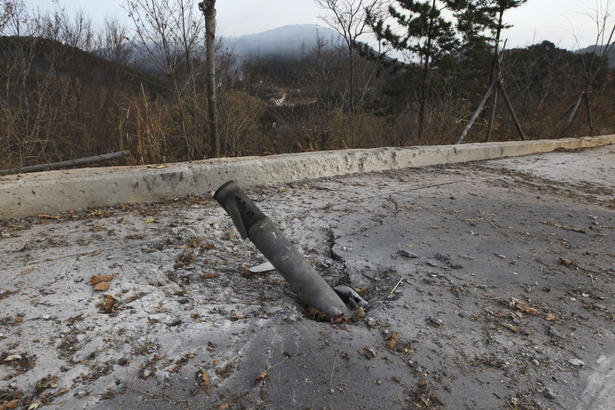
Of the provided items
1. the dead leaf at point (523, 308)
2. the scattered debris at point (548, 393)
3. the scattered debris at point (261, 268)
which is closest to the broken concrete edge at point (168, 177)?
the scattered debris at point (261, 268)

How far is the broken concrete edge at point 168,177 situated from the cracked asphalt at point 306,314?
124mm

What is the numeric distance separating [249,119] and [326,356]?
5.53m

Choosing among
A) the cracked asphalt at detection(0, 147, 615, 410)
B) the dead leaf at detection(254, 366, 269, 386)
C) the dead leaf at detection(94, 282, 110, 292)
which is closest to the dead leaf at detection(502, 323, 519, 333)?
the cracked asphalt at detection(0, 147, 615, 410)

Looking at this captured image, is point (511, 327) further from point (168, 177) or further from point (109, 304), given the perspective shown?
point (168, 177)

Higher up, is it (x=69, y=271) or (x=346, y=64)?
(x=346, y=64)

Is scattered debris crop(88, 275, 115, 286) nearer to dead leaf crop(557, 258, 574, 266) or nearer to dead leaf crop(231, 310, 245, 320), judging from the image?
dead leaf crop(231, 310, 245, 320)

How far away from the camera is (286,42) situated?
2125 centimetres

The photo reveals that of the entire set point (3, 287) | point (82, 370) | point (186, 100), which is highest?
point (186, 100)

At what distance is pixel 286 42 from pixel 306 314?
2247cm

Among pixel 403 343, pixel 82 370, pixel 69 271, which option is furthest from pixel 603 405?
pixel 69 271

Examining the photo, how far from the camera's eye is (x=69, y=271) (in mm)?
1542

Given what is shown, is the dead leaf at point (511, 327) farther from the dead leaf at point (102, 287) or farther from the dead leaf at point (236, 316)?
the dead leaf at point (102, 287)

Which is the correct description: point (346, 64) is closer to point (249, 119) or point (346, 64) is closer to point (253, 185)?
point (249, 119)

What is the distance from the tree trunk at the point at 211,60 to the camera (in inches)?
165
